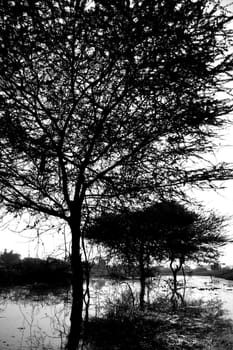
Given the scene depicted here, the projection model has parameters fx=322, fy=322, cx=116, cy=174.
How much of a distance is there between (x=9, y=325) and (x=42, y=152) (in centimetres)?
433

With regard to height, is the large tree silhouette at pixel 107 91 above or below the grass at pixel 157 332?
above

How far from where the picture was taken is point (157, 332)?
7488mm

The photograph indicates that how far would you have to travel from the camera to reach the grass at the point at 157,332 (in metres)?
6.07

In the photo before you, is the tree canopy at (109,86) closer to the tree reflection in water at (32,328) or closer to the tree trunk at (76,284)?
the tree trunk at (76,284)

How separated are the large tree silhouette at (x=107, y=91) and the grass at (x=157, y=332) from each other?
849mm

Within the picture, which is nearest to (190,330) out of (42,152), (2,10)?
(42,152)

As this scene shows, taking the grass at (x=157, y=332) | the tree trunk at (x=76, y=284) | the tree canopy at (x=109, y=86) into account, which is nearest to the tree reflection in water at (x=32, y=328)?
the tree trunk at (x=76, y=284)

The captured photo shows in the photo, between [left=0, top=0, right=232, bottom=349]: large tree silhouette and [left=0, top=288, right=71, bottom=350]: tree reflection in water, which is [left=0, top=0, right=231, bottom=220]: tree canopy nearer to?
[left=0, top=0, right=232, bottom=349]: large tree silhouette

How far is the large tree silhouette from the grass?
0.85 m

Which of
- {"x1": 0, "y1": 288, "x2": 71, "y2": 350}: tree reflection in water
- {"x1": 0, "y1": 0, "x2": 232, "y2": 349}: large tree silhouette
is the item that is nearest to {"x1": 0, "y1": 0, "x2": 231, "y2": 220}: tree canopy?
{"x1": 0, "y1": 0, "x2": 232, "y2": 349}: large tree silhouette

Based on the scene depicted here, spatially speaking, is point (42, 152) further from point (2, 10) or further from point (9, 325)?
point (9, 325)

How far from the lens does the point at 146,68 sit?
13.4 ft

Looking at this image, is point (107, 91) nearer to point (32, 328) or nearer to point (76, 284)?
point (76, 284)

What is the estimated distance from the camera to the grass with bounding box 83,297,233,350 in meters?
6.07
